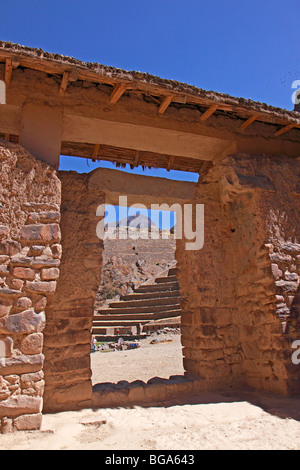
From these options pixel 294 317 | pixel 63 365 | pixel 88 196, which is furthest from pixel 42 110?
pixel 294 317

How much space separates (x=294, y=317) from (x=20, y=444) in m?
3.65

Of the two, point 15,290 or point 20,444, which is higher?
point 15,290

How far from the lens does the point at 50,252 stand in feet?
13.2

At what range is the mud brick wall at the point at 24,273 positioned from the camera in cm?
349

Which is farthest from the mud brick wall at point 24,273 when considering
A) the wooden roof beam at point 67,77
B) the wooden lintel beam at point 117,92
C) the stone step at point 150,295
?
the stone step at point 150,295

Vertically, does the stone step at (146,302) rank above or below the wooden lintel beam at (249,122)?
below

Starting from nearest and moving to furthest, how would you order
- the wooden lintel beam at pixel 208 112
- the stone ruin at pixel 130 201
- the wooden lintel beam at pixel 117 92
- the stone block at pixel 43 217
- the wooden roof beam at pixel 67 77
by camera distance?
1. the stone ruin at pixel 130 201
2. the stone block at pixel 43 217
3. the wooden roof beam at pixel 67 77
4. the wooden lintel beam at pixel 117 92
5. the wooden lintel beam at pixel 208 112

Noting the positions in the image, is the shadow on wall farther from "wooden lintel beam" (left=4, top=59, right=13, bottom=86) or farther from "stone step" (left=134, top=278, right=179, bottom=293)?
"stone step" (left=134, top=278, right=179, bottom=293)

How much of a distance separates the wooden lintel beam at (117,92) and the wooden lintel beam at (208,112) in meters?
1.28

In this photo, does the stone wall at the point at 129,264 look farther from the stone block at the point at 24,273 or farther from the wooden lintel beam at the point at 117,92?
the stone block at the point at 24,273

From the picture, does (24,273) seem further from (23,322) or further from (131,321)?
(131,321)

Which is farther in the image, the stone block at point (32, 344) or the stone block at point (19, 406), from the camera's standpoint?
the stone block at point (32, 344)

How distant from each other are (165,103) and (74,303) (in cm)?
296

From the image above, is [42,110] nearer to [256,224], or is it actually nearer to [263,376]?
[256,224]
